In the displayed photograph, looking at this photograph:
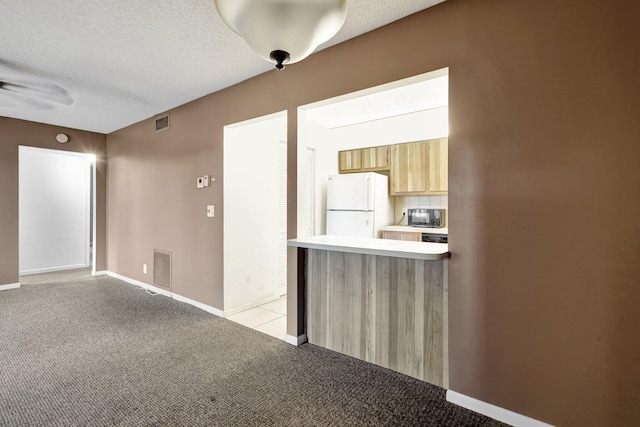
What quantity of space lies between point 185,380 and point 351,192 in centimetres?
320

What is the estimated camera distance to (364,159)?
5.05 m

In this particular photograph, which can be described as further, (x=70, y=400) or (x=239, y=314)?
(x=239, y=314)

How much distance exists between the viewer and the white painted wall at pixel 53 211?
5402 mm

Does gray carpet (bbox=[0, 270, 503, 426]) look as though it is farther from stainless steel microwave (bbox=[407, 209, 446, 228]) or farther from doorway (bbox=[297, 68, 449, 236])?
stainless steel microwave (bbox=[407, 209, 446, 228])

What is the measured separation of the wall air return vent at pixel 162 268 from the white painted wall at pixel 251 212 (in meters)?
1.16

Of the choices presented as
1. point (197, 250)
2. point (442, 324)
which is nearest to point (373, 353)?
point (442, 324)

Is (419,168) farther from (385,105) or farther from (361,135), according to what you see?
(361,135)

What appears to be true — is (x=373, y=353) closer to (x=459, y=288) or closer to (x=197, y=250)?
(x=459, y=288)

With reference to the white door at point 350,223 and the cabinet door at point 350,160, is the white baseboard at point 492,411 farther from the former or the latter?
the cabinet door at point 350,160

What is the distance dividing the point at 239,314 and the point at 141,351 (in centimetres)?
111

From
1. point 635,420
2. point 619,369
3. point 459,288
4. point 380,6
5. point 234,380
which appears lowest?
point 234,380

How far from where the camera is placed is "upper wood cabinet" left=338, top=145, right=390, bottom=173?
484 cm

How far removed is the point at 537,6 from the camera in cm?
169

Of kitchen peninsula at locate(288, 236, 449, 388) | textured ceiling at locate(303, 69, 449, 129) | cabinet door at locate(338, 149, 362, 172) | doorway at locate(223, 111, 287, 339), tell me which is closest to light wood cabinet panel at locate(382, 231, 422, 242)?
→ cabinet door at locate(338, 149, 362, 172)
